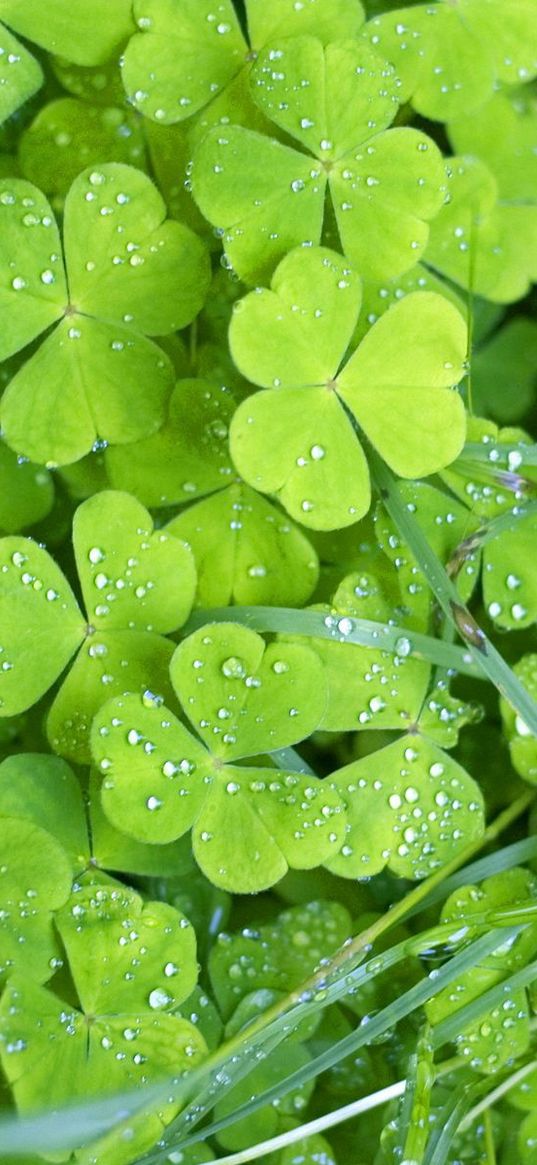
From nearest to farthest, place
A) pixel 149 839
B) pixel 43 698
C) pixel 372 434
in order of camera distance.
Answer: pixel 149 839 → pixel 372 434 → pixel 43 698

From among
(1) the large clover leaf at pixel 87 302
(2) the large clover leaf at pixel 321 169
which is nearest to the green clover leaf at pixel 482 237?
(2) the large clover leaf at pixel 321 169

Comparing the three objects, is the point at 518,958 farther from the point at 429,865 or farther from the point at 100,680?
the point at 100,680

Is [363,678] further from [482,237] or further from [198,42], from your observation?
[198,42]

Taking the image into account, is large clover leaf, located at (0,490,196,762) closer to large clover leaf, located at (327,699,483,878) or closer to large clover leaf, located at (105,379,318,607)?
large clover leaf, located at (105,379,318,607)

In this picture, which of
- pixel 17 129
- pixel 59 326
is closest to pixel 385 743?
pixel 59 326

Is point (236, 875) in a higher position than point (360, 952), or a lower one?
higher
